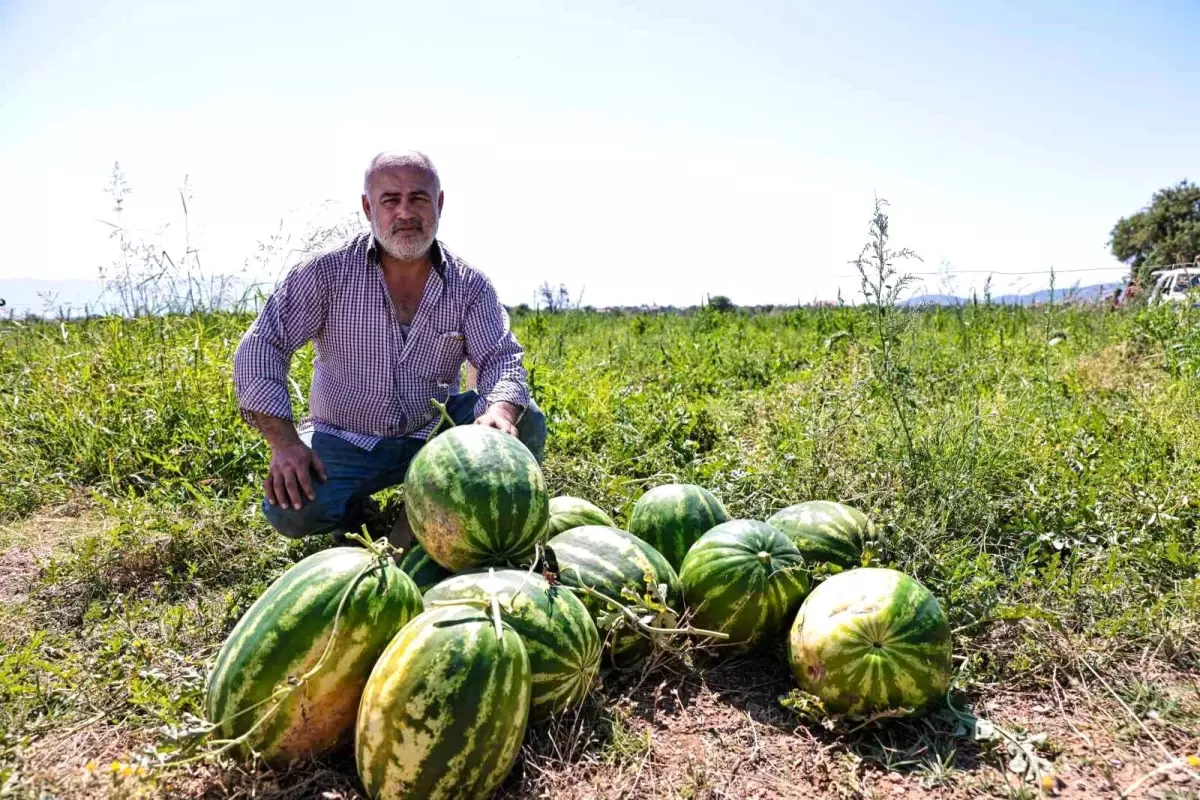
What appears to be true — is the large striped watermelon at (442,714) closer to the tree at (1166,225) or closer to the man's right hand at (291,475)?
the man's right hand at (291,475)

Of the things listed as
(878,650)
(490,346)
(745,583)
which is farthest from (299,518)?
(878,650)

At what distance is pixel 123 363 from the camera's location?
5129mm

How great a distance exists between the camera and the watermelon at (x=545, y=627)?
203 centimetres

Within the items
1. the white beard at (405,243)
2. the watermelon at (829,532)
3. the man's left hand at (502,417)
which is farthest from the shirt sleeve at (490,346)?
the watermelon at (829,532)

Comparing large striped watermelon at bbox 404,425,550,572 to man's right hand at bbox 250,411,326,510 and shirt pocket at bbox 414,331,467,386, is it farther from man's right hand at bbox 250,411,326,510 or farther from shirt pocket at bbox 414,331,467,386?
shirt pocket at bbox 414,331,467,386

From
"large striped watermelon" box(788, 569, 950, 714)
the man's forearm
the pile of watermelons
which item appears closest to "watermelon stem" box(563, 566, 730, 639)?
the pile of watermelons

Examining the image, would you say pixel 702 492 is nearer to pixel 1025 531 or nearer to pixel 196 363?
pixel 1025 531

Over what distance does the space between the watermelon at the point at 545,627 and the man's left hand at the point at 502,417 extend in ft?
2.32

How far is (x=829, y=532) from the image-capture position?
Answer: 9.10 ft

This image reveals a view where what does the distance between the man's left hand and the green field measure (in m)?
0.82

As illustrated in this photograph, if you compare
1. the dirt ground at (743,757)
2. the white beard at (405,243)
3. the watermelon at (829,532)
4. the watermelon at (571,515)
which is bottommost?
the dirt ground at (743,757)

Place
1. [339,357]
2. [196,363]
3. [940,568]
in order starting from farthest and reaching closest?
[196,363] → [339,357] → [940,568]

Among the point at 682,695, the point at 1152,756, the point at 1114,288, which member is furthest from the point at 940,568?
the point at 1114,288

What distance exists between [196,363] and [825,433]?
3923 millimetres
